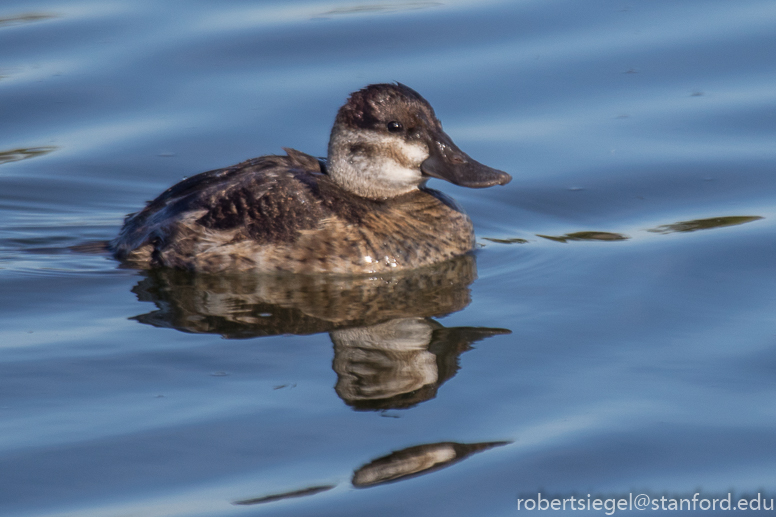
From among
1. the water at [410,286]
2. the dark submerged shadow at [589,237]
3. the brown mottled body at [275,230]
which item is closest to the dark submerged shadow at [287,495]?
the water at [410,286]

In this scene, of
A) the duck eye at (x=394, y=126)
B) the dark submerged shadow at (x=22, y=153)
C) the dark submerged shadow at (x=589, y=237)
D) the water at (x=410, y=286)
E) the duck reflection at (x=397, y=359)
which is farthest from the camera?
the dark submerged shadow at (x=22, y=153)

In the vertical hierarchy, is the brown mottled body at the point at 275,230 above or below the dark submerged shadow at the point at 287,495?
above

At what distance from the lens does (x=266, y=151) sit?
8820mm

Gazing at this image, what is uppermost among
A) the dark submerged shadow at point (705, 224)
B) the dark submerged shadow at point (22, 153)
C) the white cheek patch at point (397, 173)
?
the dark submerged shadow at point (22, 153)

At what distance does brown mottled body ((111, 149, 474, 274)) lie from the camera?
6.75 metres

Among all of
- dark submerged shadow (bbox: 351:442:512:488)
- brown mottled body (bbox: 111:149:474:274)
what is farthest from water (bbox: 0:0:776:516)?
brown mottled body (bbox: 111:149:474:274)

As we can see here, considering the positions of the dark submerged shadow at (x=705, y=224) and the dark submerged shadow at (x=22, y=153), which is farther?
the dark submerged shadow at (x=22, y=153)

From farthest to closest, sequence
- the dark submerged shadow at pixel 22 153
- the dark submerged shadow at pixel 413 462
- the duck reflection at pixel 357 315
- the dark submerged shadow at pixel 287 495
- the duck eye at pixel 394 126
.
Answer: the dark submerged shadow at pixel 22 153, the duck eye at pixel 394 126, the duck reflection at pixel 357 315, the dark submerged shadow at pixel 413 462, the dark submerged shadow at pixel 287 495

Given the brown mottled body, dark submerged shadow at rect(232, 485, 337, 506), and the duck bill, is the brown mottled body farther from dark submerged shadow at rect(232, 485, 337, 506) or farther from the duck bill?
dark submerged shadow at rect(232, 485, 337, 506)

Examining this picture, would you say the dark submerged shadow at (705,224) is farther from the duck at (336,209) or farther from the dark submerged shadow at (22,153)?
the dark submerged shadow at (22,153)

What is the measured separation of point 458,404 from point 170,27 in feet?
22.6

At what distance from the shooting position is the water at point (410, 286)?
4.57 metres

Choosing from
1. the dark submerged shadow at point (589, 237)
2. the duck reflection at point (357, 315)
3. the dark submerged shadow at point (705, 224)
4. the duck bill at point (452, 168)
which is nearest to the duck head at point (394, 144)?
the duck bill at point (452, 168)

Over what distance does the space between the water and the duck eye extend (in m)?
0.87
